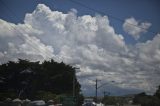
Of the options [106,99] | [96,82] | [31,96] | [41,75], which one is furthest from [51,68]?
[106,99]

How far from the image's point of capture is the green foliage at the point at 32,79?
9775cm

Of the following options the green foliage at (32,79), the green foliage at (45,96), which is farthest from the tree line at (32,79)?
the green foliage at (45,96)

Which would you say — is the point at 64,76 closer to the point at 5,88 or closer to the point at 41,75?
the point at 41,75

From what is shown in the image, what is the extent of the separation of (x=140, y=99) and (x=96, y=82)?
6326 centimetres

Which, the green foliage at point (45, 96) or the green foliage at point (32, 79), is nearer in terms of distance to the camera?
the green foliage at point (45, 96)

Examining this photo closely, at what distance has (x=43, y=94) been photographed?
291 feet

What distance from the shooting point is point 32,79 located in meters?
98.9

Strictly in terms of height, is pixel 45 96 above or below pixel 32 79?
below

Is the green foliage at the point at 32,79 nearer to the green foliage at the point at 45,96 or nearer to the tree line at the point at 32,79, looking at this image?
the tree line at the point at 32,79

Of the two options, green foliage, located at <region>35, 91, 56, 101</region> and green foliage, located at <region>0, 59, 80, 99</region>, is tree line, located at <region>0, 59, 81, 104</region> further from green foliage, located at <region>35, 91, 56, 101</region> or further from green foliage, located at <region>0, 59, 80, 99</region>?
green foliage, located at <region>35, 91, 56, 101</region>

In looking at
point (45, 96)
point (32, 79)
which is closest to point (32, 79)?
point (32, 79)

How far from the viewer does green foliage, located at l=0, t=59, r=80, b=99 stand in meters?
97.8

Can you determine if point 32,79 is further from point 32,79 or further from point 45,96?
point 45,96

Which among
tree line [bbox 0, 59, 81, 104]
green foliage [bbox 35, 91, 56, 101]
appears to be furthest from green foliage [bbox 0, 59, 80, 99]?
green foliage [bbox 35, 91, 56, 101]
